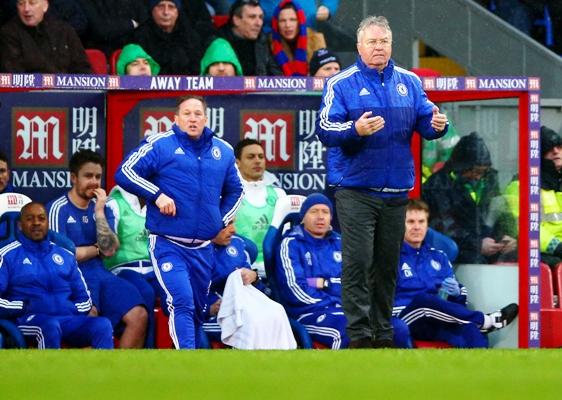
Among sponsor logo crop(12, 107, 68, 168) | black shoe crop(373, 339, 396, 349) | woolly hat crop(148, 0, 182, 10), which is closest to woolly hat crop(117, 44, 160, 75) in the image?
sponsor logo crop(12, 107, 68, 168)

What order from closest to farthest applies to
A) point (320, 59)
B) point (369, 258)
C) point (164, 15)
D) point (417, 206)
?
point (369, 258) → point (417, 206) → point (320, 59) → point (164, 15)

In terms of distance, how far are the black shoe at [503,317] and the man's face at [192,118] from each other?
9.65 feet

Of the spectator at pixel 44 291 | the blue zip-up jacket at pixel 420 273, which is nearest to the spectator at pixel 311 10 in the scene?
the blue zip-up jacket at pixel 420 273

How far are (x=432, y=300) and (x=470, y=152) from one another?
1300 millimetres

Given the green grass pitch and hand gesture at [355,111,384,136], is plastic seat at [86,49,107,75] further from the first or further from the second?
the green grass pitch

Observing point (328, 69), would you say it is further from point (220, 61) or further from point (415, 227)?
point (415, 227)

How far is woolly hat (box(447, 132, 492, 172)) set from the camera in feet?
43.3

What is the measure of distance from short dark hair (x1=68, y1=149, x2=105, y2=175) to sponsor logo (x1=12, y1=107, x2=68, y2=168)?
0.97 feet

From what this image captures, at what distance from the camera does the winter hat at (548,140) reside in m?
13.7

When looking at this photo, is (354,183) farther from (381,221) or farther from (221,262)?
(221,262)

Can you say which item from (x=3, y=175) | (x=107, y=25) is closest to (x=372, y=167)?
(x=3, y=175)

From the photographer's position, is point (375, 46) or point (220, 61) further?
point (220, 61)

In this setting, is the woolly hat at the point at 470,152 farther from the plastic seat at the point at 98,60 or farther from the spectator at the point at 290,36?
the plastic seat at the point at 98,60

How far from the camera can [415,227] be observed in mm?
12875
